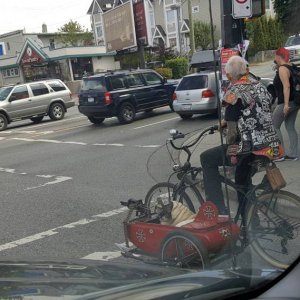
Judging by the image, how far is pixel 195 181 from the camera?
185 inches

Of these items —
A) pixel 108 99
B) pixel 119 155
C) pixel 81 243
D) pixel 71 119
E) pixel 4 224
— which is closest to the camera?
pixel 81 243

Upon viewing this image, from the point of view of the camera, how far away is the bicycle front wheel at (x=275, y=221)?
147 inches

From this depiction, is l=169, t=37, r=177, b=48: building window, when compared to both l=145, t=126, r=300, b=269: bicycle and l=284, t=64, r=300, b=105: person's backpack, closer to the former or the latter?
l=284, t=64, r=300, b=105: person's backpack

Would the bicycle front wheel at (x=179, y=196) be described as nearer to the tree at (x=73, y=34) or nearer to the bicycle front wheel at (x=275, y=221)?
the bicycle front wheel at (x=275, y=221)

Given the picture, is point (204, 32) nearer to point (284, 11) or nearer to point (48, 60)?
point (284, 11)

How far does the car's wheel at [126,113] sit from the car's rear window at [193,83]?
6.46 ft

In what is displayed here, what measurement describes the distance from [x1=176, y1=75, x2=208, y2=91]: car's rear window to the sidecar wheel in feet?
38.3

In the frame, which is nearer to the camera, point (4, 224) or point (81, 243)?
point (81, 243)

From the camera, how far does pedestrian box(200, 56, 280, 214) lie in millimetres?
4371

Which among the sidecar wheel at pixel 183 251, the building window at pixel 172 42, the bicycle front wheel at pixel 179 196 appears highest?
the building window at pixel 172 42

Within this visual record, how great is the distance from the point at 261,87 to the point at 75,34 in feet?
166

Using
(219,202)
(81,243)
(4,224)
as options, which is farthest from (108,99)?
(219,202)

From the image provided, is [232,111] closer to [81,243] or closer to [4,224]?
[81,243]

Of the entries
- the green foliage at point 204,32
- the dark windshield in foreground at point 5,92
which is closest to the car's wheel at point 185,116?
Answer: the dark windshield in foreground at point 5,92
